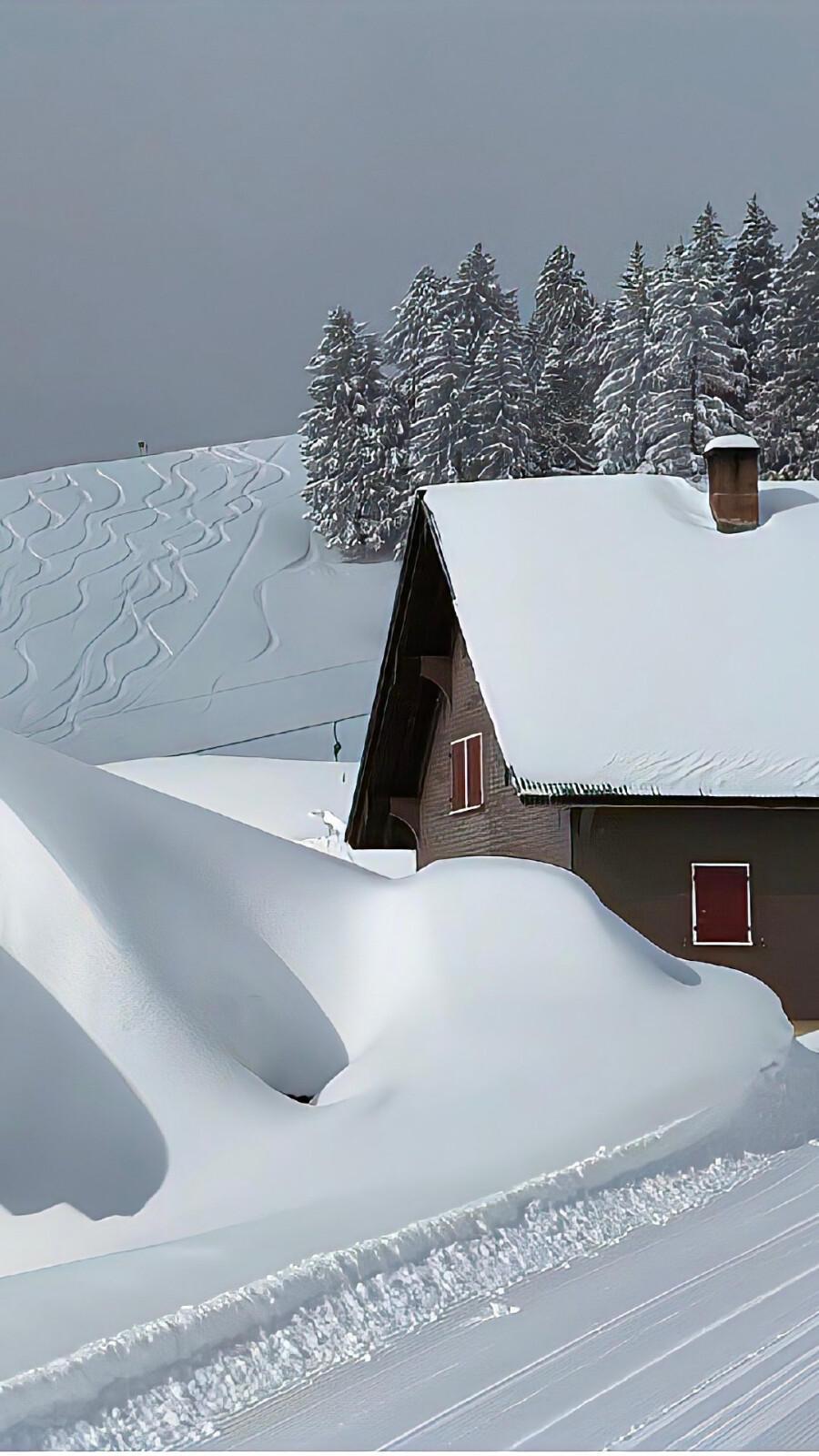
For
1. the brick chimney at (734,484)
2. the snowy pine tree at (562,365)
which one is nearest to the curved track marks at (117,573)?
the snowy pine tree at (562,365)

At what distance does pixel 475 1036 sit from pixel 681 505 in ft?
49.6

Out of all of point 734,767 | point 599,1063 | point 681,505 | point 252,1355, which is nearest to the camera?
point 252,1355

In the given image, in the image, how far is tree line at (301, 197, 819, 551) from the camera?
44938 mm

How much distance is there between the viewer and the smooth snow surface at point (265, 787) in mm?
33062

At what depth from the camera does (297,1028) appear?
739 cm

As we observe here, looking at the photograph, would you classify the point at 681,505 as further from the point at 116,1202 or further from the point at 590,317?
the point at 590,317

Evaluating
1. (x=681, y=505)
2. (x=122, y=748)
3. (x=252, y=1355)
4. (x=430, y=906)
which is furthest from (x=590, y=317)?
(x=252, y=1355)

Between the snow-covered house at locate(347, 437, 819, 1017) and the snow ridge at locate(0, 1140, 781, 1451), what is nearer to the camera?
the snow ridge at locate(0, 1140, 781, 1451)

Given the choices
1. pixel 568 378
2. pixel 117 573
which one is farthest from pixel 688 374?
pixel 117 573

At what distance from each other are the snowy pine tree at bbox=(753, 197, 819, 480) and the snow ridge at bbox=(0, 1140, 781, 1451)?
40.2 meters

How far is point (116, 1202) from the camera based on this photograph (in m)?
6.23

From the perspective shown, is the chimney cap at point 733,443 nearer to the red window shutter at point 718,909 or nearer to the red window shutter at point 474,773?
the red window shutter at point 474,773

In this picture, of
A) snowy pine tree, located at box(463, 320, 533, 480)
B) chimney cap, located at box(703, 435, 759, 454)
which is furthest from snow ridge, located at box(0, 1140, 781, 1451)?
snowy pine tree, located at box(463, 320, 533, 480)

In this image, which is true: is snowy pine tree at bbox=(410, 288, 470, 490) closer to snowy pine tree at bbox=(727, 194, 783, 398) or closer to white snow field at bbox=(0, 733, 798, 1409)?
snowy pine tree at bbox=(727, 194, 783, 398)
